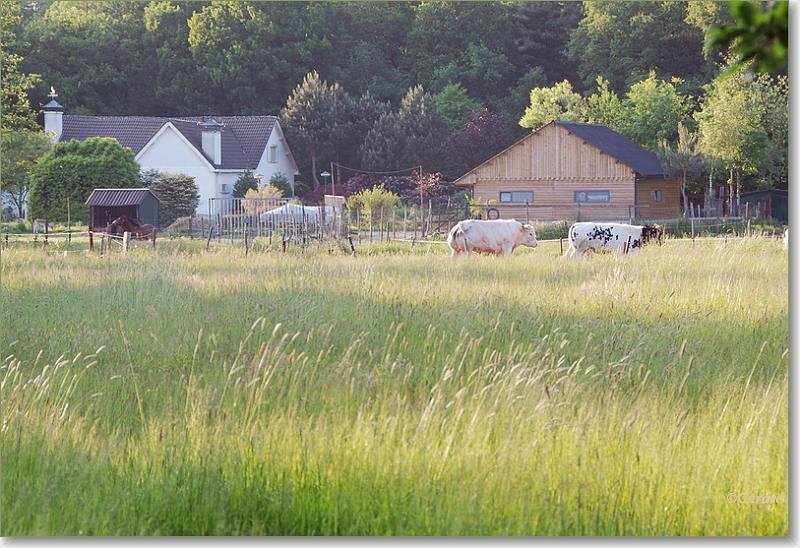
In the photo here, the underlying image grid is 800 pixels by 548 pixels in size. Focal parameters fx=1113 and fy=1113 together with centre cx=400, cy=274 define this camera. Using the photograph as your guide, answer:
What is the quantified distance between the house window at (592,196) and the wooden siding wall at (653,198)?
32.2 inches

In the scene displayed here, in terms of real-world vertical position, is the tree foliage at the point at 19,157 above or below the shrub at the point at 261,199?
above

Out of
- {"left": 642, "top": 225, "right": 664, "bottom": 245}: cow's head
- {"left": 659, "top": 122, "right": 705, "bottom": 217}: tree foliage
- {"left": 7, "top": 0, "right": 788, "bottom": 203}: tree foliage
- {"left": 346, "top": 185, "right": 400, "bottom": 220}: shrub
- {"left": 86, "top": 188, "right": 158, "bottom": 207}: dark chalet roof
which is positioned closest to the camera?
{"left": 7, "top": 0, "right": 788, "bottom": 203}: tree foliage

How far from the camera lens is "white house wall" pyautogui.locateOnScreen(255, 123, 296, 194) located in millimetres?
20484

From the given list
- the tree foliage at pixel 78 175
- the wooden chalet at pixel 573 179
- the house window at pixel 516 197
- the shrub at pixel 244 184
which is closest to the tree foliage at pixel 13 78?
the tree foliage at pixel 78 175

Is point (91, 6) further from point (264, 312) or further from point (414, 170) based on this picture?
point (414, 170)

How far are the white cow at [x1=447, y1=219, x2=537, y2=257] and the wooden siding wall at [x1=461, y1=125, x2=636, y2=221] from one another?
10746mm

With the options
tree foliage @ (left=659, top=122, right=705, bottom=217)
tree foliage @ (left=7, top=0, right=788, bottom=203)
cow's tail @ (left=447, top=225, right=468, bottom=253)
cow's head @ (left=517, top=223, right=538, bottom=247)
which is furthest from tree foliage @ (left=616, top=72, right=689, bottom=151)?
cow's tail @ (left=447, top=225, right=468, bottom=253)

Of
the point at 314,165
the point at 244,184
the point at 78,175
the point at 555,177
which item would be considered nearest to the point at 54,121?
the point at 78,175

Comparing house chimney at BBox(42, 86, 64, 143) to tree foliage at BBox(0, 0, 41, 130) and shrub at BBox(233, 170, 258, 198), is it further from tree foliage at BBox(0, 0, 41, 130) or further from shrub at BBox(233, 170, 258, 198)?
shrub at BBox(233, 170, 258, 198)

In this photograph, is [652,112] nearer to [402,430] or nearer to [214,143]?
[214,143]

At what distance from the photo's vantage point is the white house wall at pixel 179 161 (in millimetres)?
18320

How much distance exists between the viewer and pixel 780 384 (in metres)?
4.62

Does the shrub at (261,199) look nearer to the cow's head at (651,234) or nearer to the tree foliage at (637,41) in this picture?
the tree foliage at (637,41)

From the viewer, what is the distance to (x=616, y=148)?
2906 cm
